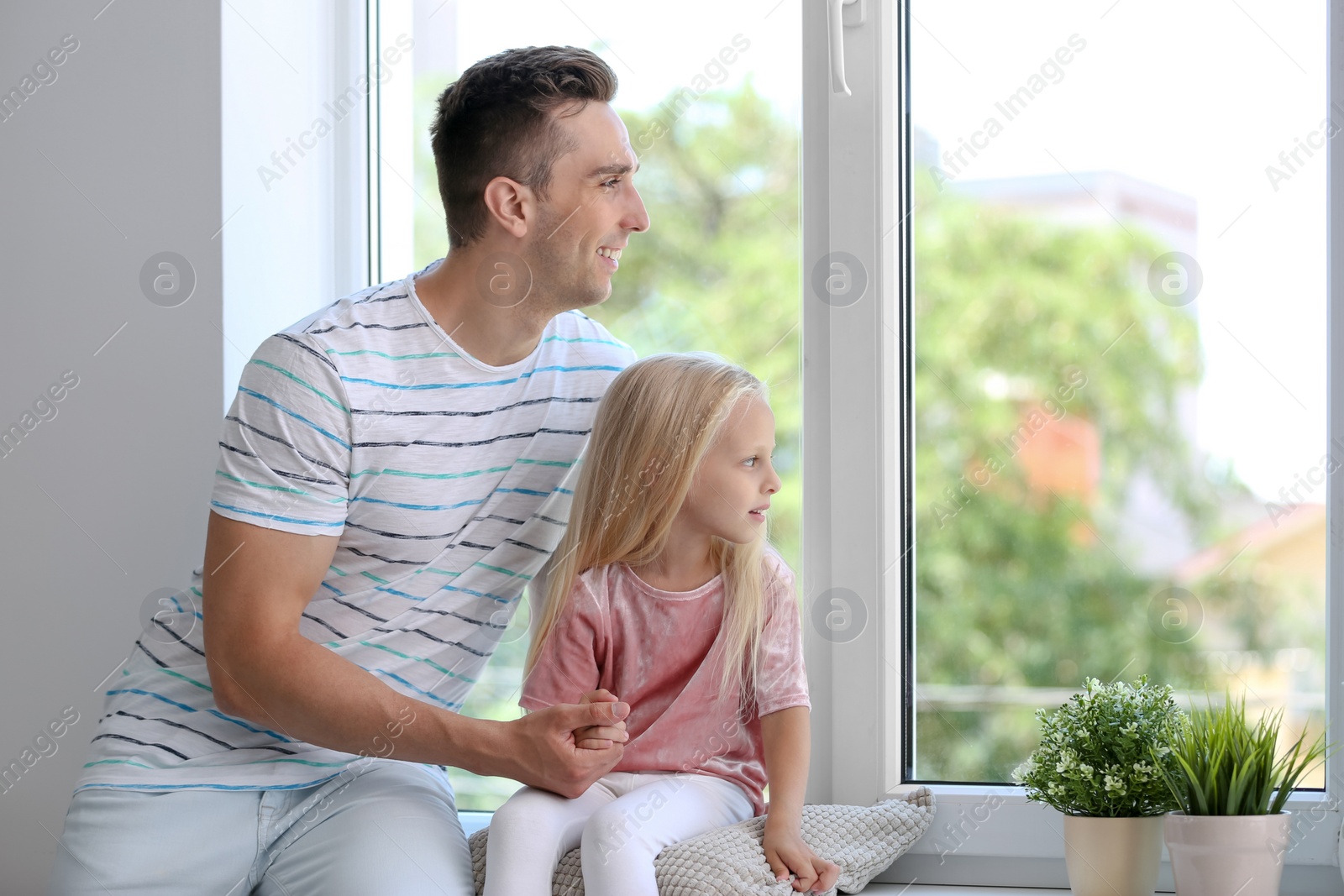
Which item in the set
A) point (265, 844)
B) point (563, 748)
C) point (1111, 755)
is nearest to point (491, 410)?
point (563, 748)

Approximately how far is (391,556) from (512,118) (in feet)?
1.67

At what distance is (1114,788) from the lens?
1.10 meters

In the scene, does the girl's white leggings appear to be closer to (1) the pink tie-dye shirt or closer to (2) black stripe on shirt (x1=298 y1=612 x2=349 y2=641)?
(1) the pink tie-dye shirt

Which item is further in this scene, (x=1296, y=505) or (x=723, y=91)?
(x=723, y=91)

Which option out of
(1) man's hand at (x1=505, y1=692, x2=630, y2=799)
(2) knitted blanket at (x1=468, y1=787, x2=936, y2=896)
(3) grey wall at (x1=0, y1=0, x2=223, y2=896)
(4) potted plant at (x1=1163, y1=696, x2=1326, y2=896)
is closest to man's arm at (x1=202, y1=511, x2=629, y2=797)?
(1) man's hand at (x1=505, y1=692, x2=630, y2=799)

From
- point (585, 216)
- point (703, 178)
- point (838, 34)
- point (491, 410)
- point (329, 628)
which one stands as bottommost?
point (329, 628)

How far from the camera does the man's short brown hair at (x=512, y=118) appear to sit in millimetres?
1256

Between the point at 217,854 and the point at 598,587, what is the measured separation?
18.6 inches

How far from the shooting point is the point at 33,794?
1415 mm

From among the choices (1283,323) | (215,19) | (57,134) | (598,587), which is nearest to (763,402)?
(598,587)

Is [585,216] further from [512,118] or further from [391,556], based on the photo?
[391,556]

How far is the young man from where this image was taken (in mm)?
1104

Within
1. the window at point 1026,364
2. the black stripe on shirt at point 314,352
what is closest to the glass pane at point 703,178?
the window at point 1026,364

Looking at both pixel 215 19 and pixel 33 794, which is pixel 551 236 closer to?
pixel 215 19
